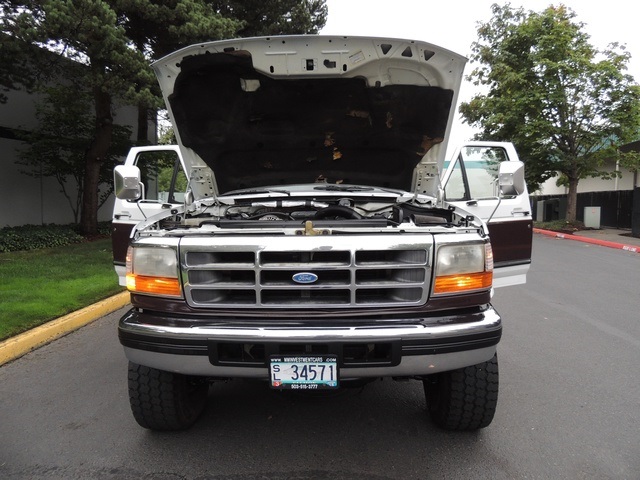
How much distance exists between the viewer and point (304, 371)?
231 centimetres

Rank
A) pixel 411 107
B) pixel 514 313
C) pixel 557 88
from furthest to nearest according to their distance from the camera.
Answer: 1. pixel 557 88
2. pixel 514 313
3. pixel 411 107

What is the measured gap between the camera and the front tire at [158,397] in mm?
2668

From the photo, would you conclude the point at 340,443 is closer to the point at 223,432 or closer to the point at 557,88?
the point at 223,432

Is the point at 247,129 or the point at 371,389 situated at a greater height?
the point at 247,129

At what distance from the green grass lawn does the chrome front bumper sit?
3144mm

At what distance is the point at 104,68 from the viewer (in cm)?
966

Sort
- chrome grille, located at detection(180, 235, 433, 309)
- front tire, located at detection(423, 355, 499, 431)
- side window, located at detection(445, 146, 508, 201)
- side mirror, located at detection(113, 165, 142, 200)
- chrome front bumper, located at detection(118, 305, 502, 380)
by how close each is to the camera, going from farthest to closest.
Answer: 1. side window, located at detection(445, 146, 508, 201)
2. side mirror, located at detection(113, 165, 142, 200)
3. front tire, located at detection(423, 355, 499, 431)
4. chrome grille, located at detection(180, 235, 433, 309)
5. chrome front bumper, located at detection(118, 305, 502, 380)

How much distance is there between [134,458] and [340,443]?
1182 millimetres

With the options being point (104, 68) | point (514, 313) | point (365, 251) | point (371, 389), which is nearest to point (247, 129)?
point (365, 251)

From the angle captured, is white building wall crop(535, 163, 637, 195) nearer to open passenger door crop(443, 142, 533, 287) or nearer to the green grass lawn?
open passenger door crop(443, 142, 533, 287)

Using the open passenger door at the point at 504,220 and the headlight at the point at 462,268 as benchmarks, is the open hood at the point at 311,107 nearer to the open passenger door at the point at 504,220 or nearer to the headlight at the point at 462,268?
the open passenger door at the point at 504,220

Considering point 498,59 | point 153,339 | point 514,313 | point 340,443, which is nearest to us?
point 153,339

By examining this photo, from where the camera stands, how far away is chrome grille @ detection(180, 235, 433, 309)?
7.84ft

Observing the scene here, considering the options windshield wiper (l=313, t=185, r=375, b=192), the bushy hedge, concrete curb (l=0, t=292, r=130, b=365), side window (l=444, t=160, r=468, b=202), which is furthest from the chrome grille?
the bushy hedge
